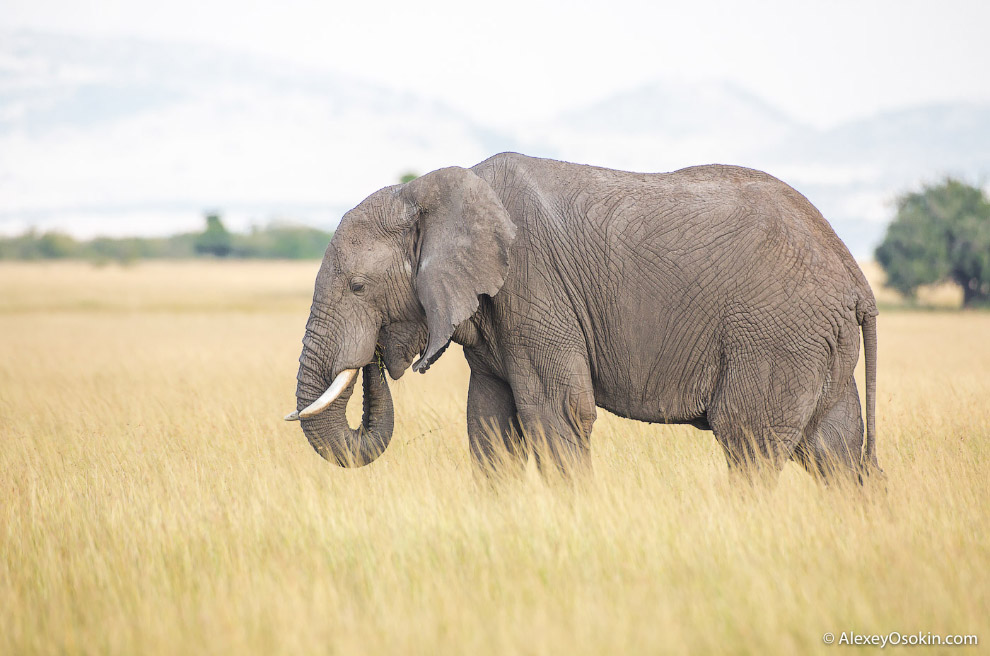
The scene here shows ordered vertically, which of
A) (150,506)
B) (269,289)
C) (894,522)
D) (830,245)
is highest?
(830,245)

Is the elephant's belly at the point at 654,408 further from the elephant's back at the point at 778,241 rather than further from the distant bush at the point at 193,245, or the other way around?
the distant bush at the point at 193,245

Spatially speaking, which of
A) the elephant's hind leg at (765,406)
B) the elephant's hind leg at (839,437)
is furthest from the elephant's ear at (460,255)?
the elephant's hind leg at (839,437)

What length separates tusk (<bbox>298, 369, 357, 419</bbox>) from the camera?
5750 mm

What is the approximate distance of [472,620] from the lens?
381 centimetres

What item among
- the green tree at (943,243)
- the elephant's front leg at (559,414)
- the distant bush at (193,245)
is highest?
the elephant's front leg at (559,414)

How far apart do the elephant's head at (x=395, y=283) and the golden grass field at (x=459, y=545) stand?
572 mm

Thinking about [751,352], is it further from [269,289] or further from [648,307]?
[269,289]

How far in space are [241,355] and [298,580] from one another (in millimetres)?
12116

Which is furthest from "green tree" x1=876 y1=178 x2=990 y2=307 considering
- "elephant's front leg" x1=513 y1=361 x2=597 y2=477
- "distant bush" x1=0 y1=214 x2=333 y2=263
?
"distant bush" x1=0 y1=214 x2=333 y2=263

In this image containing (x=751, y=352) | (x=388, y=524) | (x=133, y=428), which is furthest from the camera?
(x=133, y=428)

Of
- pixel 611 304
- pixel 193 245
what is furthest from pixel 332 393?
pixel 193 245

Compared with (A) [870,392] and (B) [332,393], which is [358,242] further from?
(A) [870,392]

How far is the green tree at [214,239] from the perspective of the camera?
287 feet

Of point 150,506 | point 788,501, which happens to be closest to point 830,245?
point 788,501
